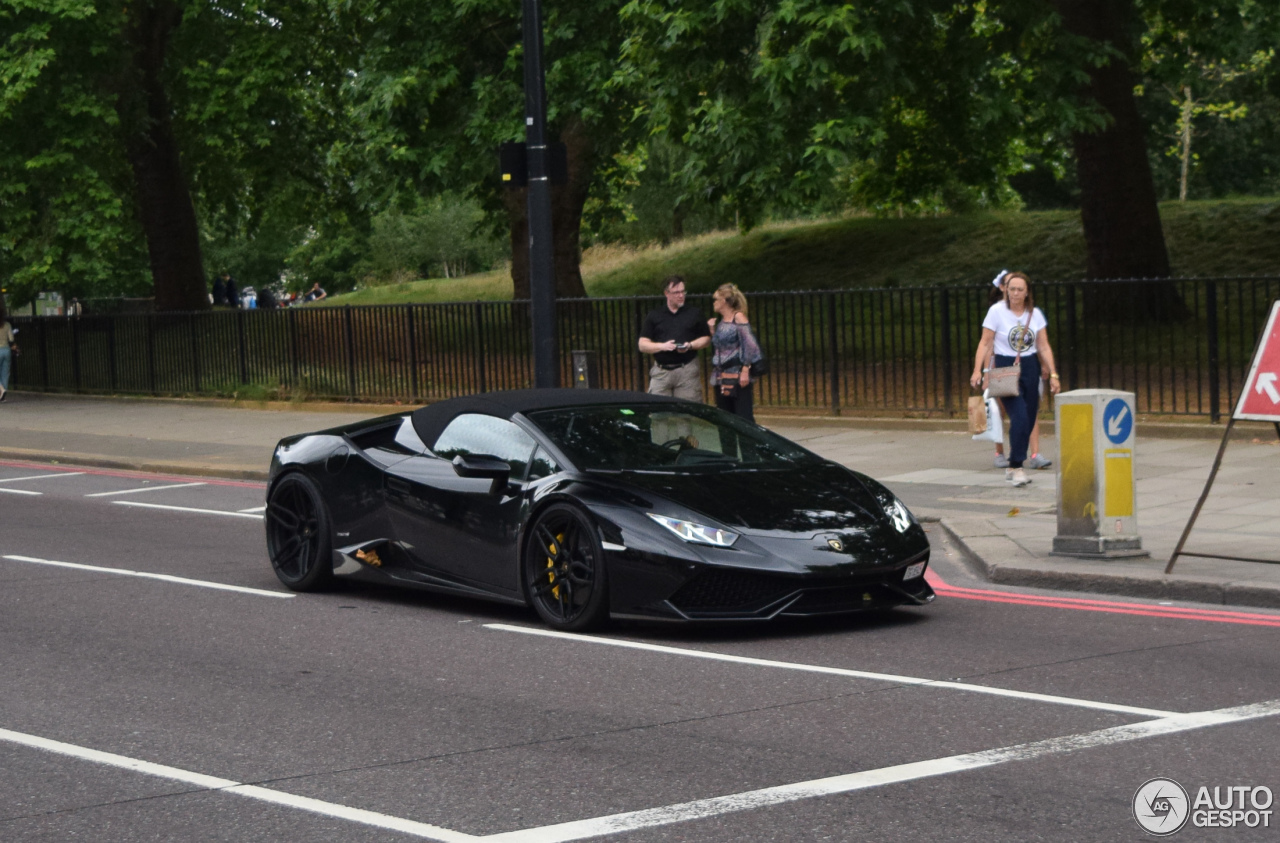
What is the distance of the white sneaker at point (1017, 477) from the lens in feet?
44.5

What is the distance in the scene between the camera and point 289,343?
2666 cm

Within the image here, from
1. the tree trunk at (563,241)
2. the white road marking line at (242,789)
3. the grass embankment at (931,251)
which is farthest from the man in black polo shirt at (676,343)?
the tree trunk at (563,241)

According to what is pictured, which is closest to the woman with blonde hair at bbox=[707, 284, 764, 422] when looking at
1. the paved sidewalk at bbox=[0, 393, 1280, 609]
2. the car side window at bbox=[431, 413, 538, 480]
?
the paved sidewalk at bbox=[0, 393, 1280, 609]

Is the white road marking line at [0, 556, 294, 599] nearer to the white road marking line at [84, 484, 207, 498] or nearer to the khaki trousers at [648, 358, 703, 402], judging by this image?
the white road marking line at [84, 484, 207, 498]

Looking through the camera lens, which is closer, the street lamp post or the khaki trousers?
the khaki trousers

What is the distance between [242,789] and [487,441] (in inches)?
151

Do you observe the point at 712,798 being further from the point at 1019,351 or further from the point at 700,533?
the point at 1019,351

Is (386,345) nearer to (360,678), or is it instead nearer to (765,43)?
(765,43)

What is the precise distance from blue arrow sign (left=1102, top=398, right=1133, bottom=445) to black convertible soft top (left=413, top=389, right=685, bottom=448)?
258 centimetres

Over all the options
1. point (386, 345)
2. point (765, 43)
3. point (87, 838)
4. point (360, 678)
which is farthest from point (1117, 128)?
point (87, 838)

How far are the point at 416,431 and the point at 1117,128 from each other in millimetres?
16450

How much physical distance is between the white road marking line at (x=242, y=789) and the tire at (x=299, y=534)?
348 cm

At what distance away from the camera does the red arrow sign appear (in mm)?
9016

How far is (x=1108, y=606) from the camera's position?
912 centimetres
